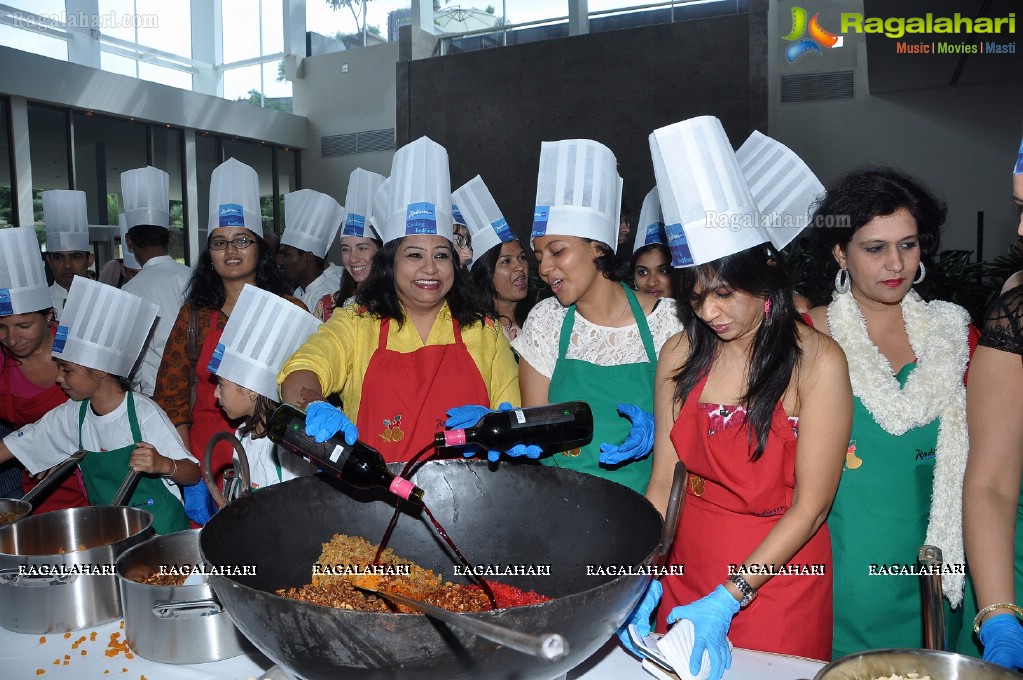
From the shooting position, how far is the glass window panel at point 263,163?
385 inches

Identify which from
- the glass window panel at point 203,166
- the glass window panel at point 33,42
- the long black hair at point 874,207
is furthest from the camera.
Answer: the glass window panel at point 203,166

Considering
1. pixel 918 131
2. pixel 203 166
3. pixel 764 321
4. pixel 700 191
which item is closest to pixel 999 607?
pixel 764 321

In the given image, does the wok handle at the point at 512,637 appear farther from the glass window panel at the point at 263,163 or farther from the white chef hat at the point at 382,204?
the glass window panel at the point at 263,163

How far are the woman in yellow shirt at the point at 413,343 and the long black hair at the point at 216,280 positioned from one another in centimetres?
87

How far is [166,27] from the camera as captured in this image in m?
9.16

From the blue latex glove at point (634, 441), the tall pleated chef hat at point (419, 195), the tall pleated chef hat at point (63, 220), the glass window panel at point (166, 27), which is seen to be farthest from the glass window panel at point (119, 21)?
the blue latex glove at point (634, 441)

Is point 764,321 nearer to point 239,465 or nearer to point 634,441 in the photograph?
point 634,441

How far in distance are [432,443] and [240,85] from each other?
1025 cm

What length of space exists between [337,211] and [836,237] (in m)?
3.38

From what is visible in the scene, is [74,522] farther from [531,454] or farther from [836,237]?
[836,237]

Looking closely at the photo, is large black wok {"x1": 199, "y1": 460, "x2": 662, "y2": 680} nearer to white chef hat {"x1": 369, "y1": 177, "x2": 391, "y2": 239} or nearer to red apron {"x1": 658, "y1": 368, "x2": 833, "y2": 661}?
red apron {"x1": 658, "y1": 368, "x2": 833, "y2": 661}

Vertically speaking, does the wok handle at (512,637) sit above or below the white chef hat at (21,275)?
below

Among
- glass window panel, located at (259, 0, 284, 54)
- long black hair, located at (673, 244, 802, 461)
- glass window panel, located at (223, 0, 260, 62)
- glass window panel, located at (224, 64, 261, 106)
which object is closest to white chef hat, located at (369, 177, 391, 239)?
long black hair, located at (673, 244, 802, 461)

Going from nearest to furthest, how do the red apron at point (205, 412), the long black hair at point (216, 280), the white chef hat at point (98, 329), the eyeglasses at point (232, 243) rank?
the white chef hat at point (98, 329) → the red apron at point (205, 412) → the long black hair at point (216, 280) → the eyeglasses at point (232, 243)
